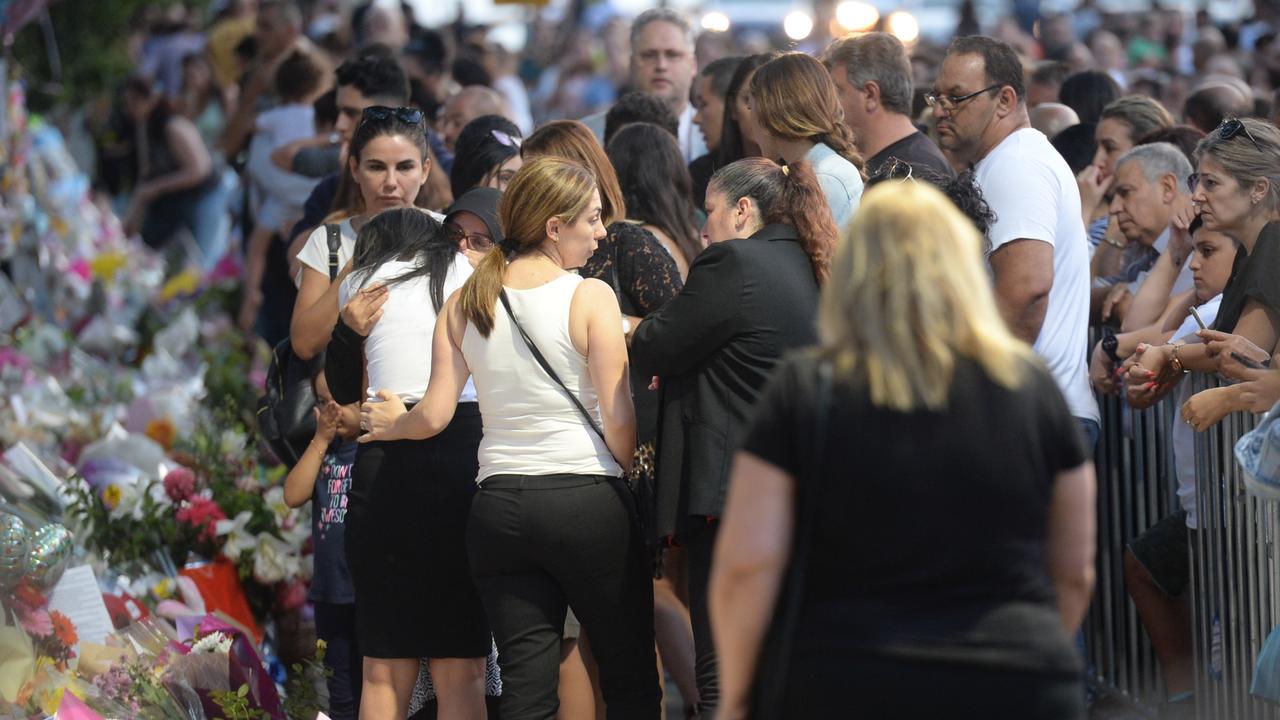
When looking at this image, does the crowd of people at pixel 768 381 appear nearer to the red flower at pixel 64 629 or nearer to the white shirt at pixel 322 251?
the white shirt at pixel 322 251

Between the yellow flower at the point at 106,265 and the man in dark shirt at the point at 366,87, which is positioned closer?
the man in dark shirt at the point at 366,87

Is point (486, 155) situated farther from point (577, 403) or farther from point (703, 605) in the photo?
point (703, 605)

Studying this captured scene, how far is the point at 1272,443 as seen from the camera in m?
3.73

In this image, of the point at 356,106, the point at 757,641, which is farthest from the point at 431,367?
the point at 356,106

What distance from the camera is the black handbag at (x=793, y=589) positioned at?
2.76 metres

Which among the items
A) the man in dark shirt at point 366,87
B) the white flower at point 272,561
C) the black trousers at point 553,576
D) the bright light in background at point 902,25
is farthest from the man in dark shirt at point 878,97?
the bright light in background at point 902,25

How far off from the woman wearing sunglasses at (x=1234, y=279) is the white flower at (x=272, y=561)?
293 centimetres

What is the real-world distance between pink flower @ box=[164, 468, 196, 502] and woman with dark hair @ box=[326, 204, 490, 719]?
1743 mm

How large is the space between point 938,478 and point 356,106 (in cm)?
453

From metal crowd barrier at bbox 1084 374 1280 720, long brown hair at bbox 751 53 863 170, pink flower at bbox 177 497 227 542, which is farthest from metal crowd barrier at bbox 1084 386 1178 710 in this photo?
pink flower at bbox 177 497 227 542

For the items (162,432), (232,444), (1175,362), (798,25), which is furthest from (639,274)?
(798,25)

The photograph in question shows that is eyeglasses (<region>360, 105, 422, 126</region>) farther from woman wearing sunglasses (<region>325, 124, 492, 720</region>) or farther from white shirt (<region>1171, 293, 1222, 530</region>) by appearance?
white shirt (<region>1171, 293, 1222, 530</region>)

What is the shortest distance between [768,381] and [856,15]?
10.1 metres

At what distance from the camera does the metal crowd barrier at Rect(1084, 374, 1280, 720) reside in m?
4.48
